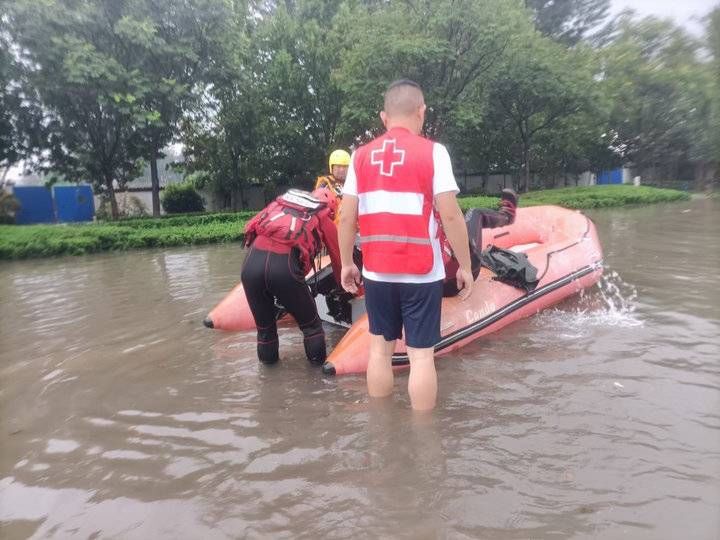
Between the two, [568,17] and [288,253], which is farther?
[568,17]

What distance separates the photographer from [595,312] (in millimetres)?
5508

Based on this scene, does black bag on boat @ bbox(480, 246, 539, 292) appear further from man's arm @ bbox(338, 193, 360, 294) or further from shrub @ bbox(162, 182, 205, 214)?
shrub @ bbox(162, 182, 205, 214)

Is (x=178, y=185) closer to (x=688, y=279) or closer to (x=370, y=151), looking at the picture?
(x=688, y=279)

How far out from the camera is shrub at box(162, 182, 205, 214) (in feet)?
Answer: 81.8

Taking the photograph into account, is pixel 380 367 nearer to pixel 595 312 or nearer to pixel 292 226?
pixel 292 226

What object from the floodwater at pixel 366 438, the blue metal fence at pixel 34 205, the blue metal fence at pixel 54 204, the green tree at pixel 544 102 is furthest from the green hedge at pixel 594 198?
the blue metal fence at pixel 34 205

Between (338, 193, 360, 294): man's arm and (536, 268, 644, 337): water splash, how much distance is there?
96.1 inches

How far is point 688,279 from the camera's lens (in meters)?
6.92

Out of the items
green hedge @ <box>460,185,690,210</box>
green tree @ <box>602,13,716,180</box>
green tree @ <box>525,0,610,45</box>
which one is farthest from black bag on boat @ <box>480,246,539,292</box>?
green tree @ <box>525,0,610,45</box>

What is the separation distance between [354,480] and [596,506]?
3.45ft

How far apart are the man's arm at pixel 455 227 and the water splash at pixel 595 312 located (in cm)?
222

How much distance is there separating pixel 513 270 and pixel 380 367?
7.37ft

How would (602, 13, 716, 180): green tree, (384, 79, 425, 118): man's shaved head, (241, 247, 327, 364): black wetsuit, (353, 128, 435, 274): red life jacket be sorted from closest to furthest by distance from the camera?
1. (353, 128, 435, 274): red life jacket
2. (384, 79, 425, 118): man's shaved head
3. (241, 247, 327, 364): black wetsuit
4. (602, 13, 716, 180): green tree

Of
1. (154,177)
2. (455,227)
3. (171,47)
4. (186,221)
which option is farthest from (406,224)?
(154,177)
